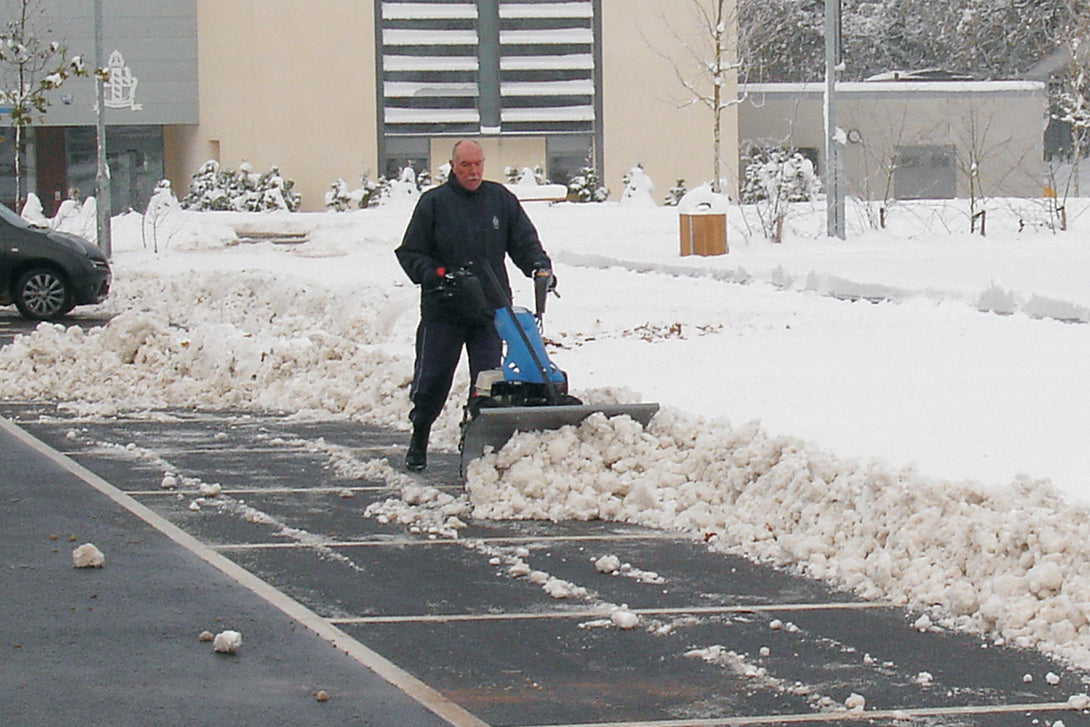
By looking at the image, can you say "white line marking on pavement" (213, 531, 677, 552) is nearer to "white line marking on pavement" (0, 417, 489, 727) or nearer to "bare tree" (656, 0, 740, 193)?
"white line marking on pavement" (0, 417, 489, 727)

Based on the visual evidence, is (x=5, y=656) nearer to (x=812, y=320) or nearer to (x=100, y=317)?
(x=812, y=320)

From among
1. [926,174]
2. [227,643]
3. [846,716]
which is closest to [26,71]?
[926,174]

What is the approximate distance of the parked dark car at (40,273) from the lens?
21953 millimetres

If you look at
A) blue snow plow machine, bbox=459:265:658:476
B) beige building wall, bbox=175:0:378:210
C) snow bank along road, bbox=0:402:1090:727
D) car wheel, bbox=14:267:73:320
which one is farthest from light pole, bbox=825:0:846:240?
beige building wall, bbox=175:0:378:210

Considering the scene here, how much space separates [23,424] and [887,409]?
593cm

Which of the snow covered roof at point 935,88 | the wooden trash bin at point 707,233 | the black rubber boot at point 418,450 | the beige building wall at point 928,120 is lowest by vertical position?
the black rubber boot at point 418,450

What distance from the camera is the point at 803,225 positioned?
1277 inches

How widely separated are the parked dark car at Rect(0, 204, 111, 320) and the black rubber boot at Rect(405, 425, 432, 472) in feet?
42.7

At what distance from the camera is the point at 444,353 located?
9.83m

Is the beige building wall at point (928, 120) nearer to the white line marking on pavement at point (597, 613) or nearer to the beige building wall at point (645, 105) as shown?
the beige building wall at point (645, 105)

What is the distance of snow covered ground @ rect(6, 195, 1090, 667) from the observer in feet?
23.5

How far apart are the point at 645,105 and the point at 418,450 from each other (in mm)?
41758

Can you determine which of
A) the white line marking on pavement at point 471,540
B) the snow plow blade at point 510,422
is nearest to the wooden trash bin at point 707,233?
the snow plow blade at point 510,422

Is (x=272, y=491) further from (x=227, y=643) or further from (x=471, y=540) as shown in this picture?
(x=227, y=643)
